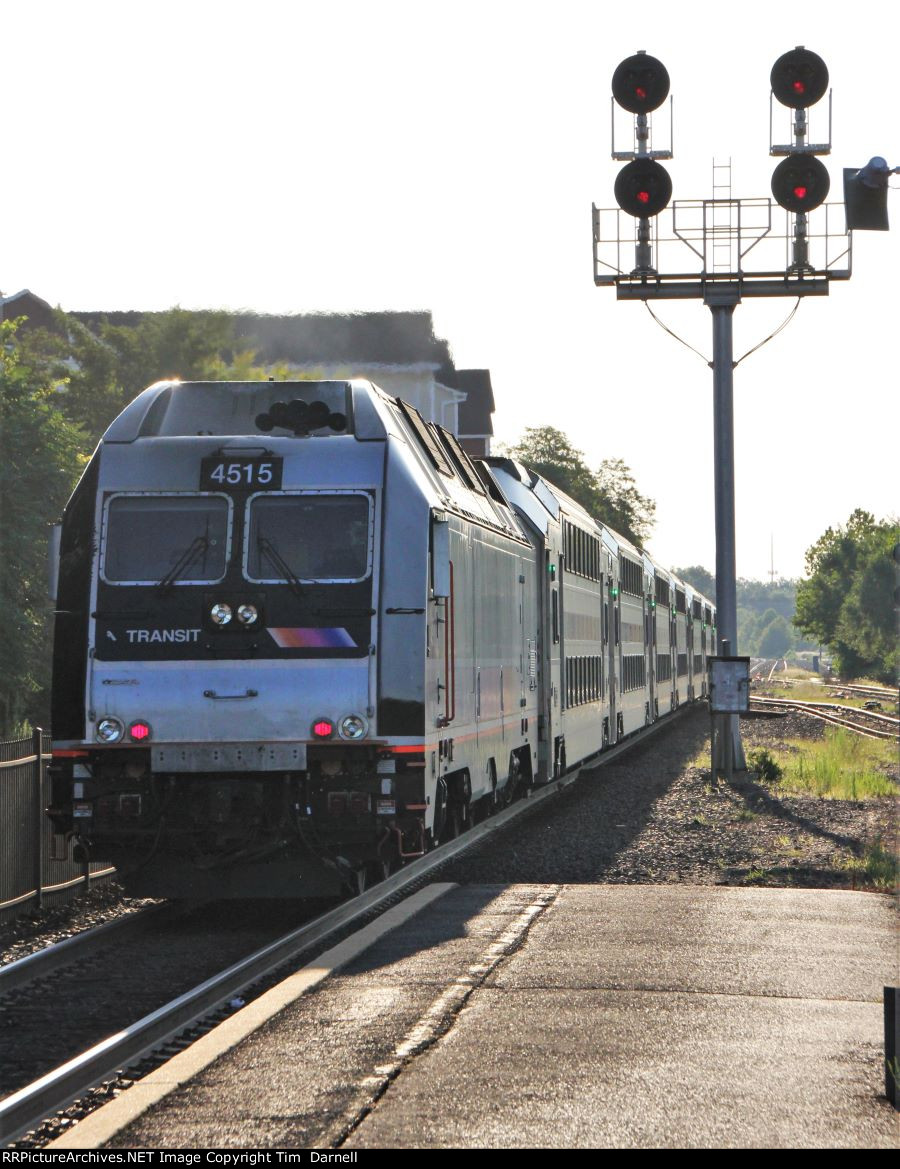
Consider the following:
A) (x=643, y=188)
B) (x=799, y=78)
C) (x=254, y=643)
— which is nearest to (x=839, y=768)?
(x=643, y=188)

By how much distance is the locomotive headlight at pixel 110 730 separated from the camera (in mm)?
11461

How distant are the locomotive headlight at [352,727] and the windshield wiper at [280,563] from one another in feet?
3.08

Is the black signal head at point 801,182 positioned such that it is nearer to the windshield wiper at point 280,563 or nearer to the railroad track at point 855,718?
the windshield wiper at point 280,563

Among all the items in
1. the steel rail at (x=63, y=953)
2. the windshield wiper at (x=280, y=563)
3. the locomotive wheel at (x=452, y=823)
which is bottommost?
the steel rail at (x=63, y=953)

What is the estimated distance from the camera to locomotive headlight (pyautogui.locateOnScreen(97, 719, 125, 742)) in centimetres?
1146

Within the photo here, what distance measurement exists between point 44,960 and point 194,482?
140 inches

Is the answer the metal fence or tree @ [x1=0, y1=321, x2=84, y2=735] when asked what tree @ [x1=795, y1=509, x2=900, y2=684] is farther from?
the metal fence

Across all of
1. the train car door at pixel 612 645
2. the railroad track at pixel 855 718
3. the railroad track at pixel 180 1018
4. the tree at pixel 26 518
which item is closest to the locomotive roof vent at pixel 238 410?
the railroad track at pixel 180 1018

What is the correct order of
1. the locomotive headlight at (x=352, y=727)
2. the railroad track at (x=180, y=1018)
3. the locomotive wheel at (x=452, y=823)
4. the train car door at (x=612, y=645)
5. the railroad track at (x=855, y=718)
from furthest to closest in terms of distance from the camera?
the railroad track at (x=855, y=718) < the train car door at (x=612, y=645) < the locomotive wheel at (x=452, y=823) < the locomotive headlight at (x=352, y=727) < the railroad track at (x=180, y=1018)

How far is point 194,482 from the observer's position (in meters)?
11.9

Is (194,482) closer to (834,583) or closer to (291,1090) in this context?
(291,1090)

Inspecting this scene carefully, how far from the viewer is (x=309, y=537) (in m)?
11.8

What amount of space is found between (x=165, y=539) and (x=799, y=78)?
600cm

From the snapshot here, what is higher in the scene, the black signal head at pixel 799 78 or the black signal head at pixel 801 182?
the black signal head at pixel 799 78
